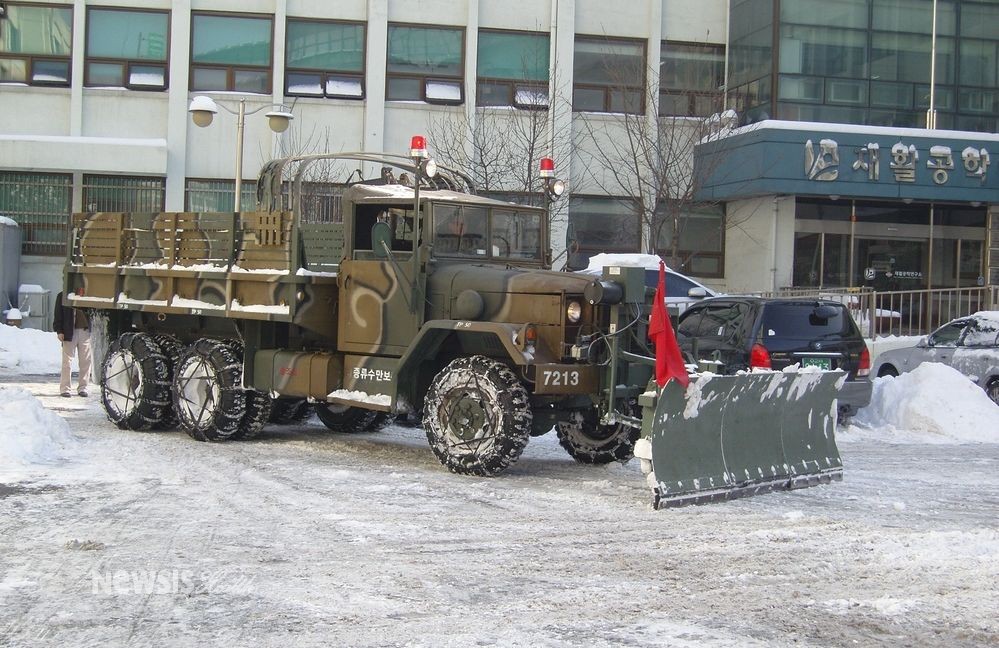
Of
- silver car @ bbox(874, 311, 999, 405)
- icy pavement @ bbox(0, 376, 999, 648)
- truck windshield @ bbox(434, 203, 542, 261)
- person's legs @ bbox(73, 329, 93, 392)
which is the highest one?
truck windshield @ bbox(434, 203, 542, 261)

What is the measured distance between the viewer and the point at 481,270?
993 cm

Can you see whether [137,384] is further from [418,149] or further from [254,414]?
[418,149]

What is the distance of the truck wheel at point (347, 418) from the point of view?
12.6 meters

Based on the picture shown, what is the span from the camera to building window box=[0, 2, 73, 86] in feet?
88.8

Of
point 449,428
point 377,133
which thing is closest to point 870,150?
point 377,133

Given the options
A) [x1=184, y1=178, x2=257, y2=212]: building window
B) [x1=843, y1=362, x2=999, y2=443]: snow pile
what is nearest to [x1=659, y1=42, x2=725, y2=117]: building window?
[x1=184, y1=178, x2=257, y2=212]: building window

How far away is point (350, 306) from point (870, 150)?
55.3 ft

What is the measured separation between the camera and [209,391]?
1159cm

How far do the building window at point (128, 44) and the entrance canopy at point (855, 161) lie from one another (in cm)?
1278

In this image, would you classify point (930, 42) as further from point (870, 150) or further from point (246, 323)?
point (246, 323)

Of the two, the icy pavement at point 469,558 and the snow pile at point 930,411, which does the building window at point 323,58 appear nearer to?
the snow pile at point 930,411

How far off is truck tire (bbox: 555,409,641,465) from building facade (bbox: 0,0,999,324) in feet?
50.0

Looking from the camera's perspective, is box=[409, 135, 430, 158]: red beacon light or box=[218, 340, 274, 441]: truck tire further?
box=[218, 340, 274, 441]: truck tire

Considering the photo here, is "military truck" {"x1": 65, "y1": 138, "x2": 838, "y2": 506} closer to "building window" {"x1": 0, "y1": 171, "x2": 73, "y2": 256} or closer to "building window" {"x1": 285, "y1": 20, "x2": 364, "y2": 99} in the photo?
"building window" {"x1": 285, "y1": 20, "x2": 364, "y2": 99}
